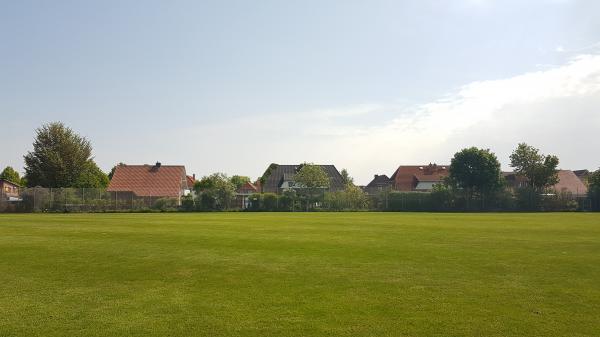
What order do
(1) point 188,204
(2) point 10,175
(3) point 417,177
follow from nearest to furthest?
(1) point 188,204 → (3) point 417,177 → (2) point 10,175

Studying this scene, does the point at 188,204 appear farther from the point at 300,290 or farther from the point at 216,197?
the point at 300,290

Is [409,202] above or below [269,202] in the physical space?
below

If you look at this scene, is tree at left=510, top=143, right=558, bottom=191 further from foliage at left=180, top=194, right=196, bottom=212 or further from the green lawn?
the green lawn

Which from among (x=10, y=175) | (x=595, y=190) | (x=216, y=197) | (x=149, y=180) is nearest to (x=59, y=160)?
(x=149, y=180)

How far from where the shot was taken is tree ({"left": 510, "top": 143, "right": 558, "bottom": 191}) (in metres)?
72.1

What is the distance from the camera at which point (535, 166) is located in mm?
72688

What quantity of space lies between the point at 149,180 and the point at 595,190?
59.2 meters

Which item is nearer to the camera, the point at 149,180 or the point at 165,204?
the point at 165,204

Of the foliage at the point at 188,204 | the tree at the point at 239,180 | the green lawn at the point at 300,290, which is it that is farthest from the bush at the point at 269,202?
the tree at the point at 239,180

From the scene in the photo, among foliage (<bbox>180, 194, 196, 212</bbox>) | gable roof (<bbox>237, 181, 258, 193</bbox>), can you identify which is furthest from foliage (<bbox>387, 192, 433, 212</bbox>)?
gable roof (<bbox>237, 181, 258, 193</bbox>)

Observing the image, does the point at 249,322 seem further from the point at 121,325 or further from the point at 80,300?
the point at 80,300

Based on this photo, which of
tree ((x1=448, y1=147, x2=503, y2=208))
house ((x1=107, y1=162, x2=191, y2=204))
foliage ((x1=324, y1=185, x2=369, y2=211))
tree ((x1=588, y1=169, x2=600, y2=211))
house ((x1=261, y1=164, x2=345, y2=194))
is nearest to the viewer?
tree ((x1=588, y1=169, x2=600, y2=211))

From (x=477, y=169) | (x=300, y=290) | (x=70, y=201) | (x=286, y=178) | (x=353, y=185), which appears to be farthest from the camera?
(x=286, y=178)

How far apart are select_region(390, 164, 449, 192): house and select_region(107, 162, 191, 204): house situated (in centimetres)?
4574
